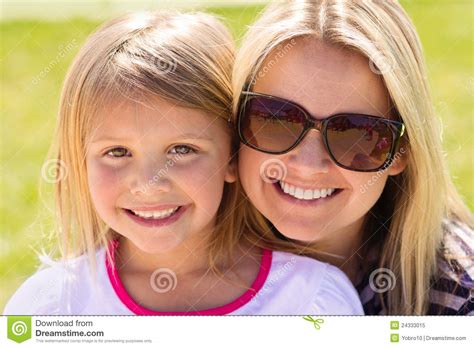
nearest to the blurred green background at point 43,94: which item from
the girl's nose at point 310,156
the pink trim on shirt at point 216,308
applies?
the pink trim on shirt at point 216,308

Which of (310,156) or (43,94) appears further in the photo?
(43,94)

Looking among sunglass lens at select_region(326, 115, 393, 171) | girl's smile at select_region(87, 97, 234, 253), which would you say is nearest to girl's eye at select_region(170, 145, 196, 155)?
girl's smile at select_region(87, 97, 234, 253)

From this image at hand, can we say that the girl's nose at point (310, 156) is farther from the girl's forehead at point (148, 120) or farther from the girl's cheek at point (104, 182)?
the girl's cheek at point (104, 182)

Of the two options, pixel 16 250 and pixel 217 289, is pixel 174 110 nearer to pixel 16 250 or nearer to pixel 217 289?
pixel 217 289

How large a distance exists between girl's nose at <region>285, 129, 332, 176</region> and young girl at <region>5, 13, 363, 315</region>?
17cm

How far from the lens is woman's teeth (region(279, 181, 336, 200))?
66.8 inches

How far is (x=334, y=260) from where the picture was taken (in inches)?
75.0

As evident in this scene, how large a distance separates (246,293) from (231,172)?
30 centimetres

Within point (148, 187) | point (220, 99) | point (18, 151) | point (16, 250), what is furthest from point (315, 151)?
point (18, 151)

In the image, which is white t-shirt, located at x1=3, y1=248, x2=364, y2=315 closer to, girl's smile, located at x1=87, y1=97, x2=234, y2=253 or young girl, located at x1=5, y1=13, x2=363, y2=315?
young girl, located at x1=5, y1=13, x2=363, y2=315

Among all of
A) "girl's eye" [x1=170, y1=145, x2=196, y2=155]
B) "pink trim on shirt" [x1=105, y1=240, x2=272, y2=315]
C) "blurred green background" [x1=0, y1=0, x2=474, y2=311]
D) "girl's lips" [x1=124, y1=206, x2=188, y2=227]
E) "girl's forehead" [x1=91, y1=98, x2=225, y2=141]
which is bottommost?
"pink trim on shirt" [x1=105, y1=240, x2=272, y2=315]

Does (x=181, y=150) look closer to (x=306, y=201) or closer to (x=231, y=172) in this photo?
(x=231, y=172)

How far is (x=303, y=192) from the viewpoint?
1698mm

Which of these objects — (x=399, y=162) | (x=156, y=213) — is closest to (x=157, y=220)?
(x=156, y=213)
